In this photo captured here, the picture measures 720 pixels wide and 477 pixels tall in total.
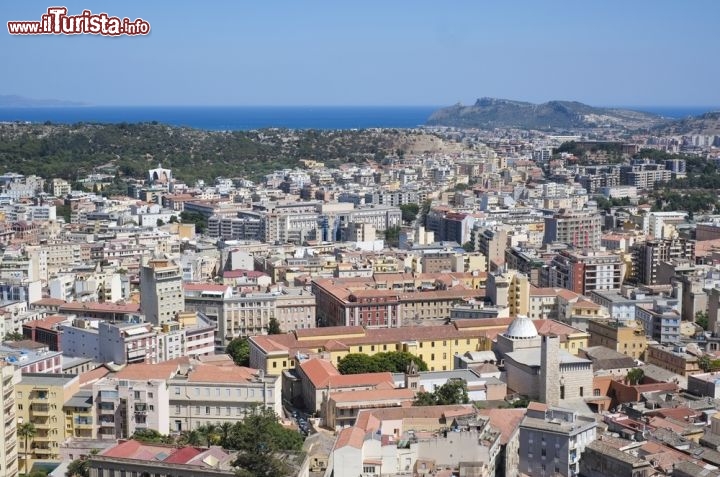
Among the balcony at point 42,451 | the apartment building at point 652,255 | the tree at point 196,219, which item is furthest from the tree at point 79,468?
the tree at point 196,219

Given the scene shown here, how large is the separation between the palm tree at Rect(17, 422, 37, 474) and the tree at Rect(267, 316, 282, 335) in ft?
34.8

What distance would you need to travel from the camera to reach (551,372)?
2202cm

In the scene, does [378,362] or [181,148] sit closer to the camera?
[378,362]

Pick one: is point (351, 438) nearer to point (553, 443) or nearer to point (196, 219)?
point (553, 443)

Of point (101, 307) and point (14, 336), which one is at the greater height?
point (101, 307)

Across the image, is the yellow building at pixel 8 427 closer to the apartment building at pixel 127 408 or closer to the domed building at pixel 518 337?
the apartment building at pixel 127 408

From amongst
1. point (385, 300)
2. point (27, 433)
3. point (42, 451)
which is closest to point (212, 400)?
point (42, 451)

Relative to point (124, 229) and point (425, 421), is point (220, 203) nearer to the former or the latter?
point (124, 229)

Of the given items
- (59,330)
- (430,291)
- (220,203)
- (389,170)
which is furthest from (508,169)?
(59,330)

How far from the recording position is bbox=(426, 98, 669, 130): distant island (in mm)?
142375

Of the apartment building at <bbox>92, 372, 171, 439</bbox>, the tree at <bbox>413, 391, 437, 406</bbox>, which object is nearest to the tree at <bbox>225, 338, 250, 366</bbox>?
the tree at <bbox>413, 391, 437, 406</bbox>

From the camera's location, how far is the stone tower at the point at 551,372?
21.9 m

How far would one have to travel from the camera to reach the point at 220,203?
5400cm

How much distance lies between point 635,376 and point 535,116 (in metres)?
132
